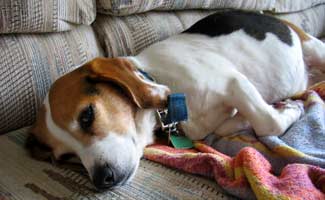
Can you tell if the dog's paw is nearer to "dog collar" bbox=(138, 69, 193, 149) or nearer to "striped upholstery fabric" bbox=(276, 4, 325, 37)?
"dog collar" bbox=(138, 69, 193, 149)

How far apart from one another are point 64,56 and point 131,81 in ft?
1.35

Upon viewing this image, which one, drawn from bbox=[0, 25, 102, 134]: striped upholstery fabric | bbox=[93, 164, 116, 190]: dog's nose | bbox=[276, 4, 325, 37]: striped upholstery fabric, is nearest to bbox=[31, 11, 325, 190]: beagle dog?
bbox=[93, 164, 116, 190]: dog's nose

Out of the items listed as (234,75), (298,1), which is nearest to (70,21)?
(234,75)

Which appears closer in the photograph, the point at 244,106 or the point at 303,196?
the point at 303,196

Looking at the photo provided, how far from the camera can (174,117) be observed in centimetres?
128

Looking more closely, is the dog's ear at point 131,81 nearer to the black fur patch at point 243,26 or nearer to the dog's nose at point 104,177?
the dog's nose at point 104,177

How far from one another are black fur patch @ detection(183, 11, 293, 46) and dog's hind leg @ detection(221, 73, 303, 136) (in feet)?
1.12

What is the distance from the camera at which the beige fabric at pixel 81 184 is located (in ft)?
3.24

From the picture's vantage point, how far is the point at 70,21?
1.50 metres

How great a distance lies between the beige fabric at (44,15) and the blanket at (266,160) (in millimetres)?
575

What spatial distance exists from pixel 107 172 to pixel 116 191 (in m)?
0.06

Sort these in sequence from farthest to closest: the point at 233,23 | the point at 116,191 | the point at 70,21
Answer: the point at 233,23 → the point at 70,21 → the point at 116,191

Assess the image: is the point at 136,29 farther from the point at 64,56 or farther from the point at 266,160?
the point at 266,160

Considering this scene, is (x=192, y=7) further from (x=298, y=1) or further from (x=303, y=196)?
(x=303, y=196)
